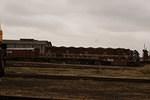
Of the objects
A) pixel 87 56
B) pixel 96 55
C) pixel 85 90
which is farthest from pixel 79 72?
pixel 87 56

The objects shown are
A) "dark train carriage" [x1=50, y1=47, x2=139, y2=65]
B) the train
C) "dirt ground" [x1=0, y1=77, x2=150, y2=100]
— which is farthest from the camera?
"dark train carriage" [x1=50, y1=47, x2=139, y2=65]

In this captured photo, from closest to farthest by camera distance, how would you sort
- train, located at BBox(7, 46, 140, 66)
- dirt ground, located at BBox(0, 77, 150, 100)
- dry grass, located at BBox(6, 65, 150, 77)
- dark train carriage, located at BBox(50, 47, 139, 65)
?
dirt ground, located at BBox(0, 77, 150, 100) → dry grass, located at BBox(6, 65, 150, 77) → train, located at BBox(7, 46, 140, 66) → dark train carriage, located at BBox(50, 47, 139, 65)

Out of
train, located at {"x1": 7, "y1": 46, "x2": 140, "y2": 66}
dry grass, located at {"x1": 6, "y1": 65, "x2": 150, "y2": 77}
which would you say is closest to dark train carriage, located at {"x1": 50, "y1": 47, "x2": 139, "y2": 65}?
train, located at {"x1": 7, "y1": 46, "x2": 140, "y2": 66}

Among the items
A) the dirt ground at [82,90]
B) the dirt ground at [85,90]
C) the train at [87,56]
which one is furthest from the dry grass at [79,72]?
the train at [87,56]

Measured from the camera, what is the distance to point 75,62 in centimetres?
3653

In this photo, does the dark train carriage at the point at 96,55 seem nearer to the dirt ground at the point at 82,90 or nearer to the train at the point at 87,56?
the train at the point at 87,56

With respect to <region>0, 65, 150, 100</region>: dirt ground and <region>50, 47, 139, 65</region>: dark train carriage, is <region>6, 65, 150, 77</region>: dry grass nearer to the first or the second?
<region>0, 65, 150, 100</region>: dirt ground

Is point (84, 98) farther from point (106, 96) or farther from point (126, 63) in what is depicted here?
point (126, 63)

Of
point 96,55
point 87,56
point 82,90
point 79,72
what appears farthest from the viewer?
point 87,56

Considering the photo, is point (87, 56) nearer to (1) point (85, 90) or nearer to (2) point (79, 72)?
(2) point (79, 72)

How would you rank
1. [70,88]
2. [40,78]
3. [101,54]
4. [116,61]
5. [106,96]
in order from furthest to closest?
[101,54], [116,61], [40,78], [70,88], [106,96]

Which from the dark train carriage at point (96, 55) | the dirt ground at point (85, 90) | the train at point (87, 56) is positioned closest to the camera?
the dirt ground at point (85, 90)

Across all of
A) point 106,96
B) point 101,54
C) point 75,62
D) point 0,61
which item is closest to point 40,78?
point 0,61

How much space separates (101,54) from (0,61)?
1242 inches
